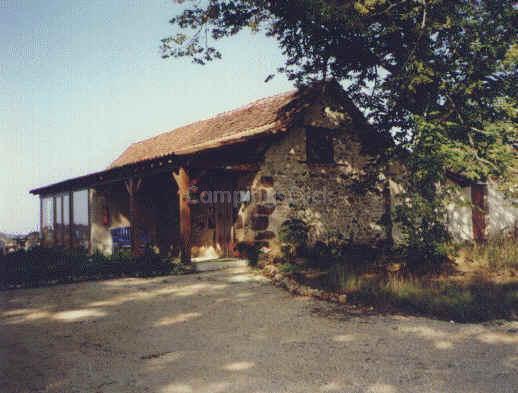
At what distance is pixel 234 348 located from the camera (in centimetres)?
434

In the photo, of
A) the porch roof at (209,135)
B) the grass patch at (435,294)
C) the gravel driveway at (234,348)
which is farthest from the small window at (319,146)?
the gravel driveway at (234,348)

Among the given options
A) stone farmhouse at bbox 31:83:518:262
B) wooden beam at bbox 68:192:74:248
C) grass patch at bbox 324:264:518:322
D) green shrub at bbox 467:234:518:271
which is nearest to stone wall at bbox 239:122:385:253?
stone farmhouse at bbox 31:83:518:262

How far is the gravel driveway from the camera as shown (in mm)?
3422

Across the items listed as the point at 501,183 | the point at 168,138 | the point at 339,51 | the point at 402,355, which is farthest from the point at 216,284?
the point at 168,138

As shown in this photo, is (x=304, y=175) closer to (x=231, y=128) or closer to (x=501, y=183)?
(x=231, y=128)

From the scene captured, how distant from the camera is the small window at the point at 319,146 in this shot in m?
12.3

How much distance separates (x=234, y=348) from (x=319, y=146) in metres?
9.06

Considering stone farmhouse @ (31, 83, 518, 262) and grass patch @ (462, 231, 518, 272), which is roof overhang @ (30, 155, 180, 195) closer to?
stone farmhouse @ (31, 83, 518, 262)

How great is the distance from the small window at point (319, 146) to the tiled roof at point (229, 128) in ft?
3.38

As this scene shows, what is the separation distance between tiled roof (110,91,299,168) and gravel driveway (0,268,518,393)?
4.66 metres

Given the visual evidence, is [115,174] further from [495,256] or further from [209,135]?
[495,256]

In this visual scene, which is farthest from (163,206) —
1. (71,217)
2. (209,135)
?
(71,217)

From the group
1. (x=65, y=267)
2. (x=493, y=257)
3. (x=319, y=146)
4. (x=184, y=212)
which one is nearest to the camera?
(x=65, y=267)

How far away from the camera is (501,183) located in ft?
25.9
